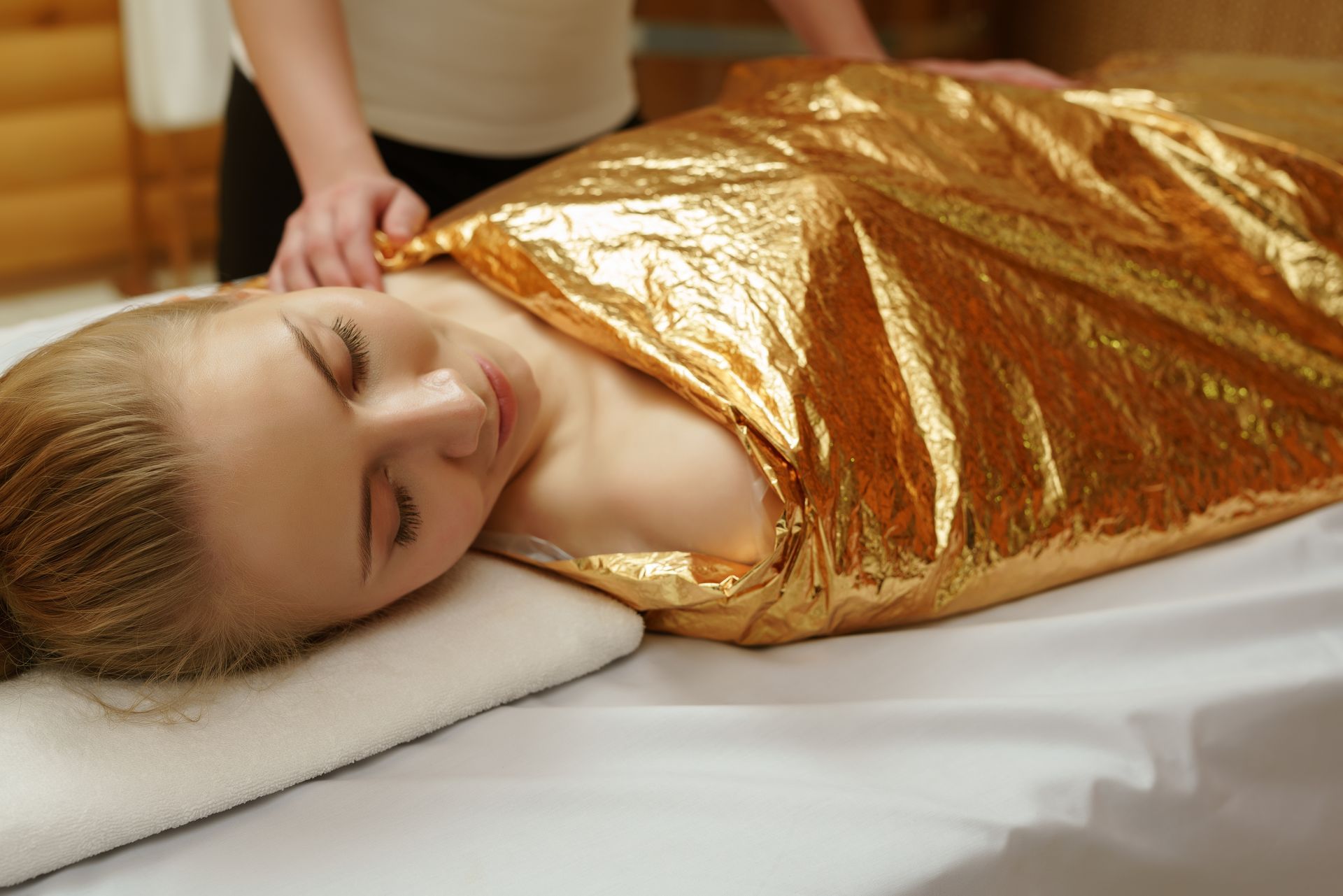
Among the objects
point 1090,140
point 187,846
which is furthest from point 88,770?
point 1090,140

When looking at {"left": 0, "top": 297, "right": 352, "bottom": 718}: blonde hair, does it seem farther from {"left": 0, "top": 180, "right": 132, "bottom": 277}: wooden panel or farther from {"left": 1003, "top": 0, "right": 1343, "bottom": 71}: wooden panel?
{"left": 0, "top": 180, "right": 132, "bottom": 277}: wooden panel

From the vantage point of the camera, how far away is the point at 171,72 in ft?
8.09

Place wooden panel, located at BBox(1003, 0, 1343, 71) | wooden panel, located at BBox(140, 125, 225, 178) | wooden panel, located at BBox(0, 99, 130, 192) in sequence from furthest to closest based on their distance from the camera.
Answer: wooden panel, located at BBox(140, 125, 225, 178) < wooden panel, located at BBox(0, 99, 130, 192) < wooden panel, located at BBox(1003, 0, 1343, 71)

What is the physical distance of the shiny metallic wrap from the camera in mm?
866

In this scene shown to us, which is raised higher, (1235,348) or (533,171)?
(533,171)

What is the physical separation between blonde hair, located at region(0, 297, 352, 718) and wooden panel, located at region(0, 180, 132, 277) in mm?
2376

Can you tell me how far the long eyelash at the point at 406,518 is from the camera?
0.86 meters

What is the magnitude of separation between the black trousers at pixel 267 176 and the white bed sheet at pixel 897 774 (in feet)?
2.26

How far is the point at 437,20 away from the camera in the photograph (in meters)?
1.28

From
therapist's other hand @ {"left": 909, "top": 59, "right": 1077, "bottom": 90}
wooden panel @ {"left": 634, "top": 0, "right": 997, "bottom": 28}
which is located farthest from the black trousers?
wooden panel @ {"left": 634, "top": 0, "right": 997, "bottom": 28}

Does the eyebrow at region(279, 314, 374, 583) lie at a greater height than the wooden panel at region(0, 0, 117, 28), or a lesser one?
lesser

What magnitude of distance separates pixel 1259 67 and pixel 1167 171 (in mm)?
368

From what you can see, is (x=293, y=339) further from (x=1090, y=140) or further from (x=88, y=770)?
(x=1090, y=140)

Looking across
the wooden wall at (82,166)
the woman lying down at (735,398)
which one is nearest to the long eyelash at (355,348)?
the woman lying down at (735,398)
